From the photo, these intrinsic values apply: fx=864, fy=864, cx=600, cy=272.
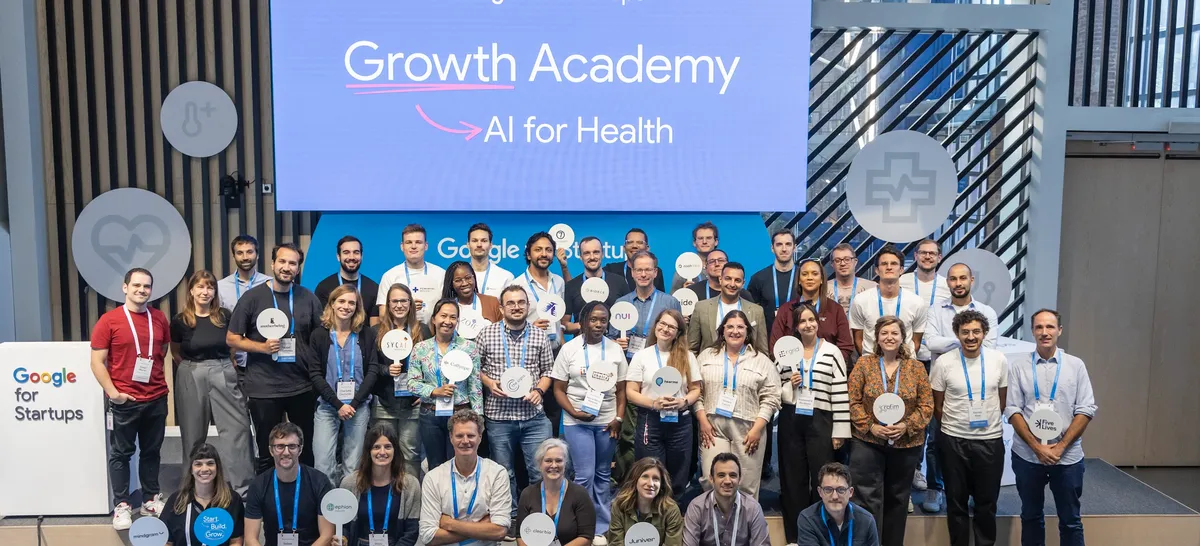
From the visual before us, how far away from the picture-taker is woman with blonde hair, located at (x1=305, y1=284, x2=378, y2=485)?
4051 millimetres

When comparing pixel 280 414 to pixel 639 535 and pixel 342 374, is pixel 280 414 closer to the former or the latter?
pixel 342 374

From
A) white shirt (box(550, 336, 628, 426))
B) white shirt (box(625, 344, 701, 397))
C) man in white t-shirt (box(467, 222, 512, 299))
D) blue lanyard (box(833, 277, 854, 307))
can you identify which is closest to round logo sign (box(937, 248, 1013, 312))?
blue lanyard (box(833, 277, 854, 307))

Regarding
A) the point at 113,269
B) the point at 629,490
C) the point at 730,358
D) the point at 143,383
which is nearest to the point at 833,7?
the point at 730,358

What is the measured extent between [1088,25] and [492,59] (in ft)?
13.5

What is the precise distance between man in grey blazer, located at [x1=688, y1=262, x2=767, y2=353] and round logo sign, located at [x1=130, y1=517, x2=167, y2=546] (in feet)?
8.31

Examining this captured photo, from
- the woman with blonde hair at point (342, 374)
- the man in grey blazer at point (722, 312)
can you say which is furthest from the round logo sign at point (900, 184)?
the woman with blonde hair at point (342, 374)

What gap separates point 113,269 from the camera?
18.4 ft

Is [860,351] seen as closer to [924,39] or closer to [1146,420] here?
[924,39]

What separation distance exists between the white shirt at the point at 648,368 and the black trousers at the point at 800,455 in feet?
1.60

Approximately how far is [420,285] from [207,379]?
1.14 m

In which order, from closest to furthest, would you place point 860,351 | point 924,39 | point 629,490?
Result: point 629,490, point 860,351, point 924,39

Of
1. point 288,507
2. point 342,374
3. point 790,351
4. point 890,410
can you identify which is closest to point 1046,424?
point 890,410

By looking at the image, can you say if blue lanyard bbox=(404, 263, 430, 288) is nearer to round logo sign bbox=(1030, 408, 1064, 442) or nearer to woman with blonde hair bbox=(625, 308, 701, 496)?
woman with blonde hair bbox=(625, 308, 701, 496)

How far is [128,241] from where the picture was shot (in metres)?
5.64
